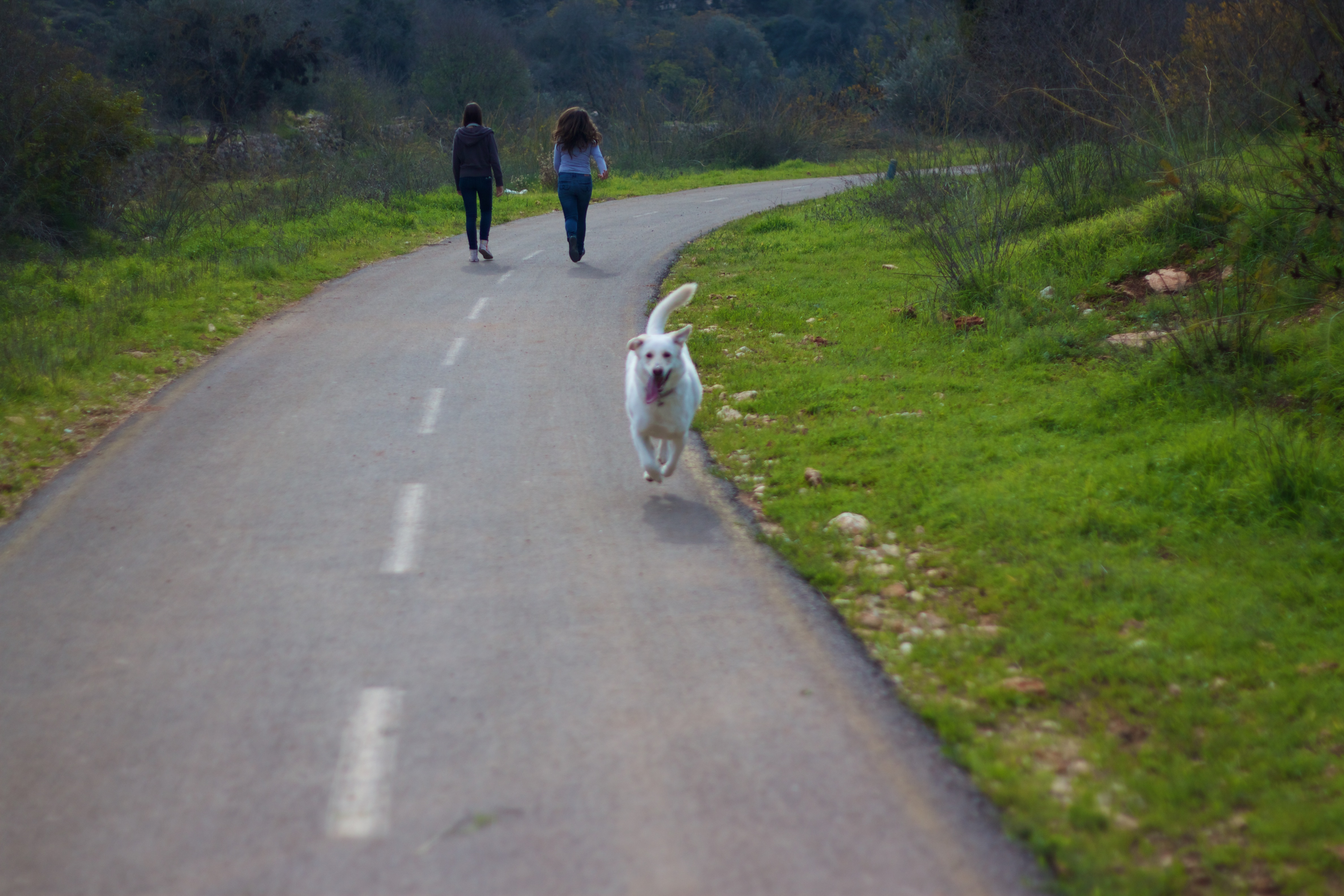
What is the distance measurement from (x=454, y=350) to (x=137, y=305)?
460 cm

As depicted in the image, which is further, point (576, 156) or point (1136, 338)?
point (576, 156)

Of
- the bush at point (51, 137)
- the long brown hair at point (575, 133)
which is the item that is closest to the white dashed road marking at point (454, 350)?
the long brown hair at point (575, 133)

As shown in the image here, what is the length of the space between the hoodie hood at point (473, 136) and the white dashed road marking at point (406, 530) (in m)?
9.74

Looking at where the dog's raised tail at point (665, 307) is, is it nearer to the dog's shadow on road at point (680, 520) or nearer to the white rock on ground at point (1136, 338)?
the dog's shadow on road at point (680, 520)

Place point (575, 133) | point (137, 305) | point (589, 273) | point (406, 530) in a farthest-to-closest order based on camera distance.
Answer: point (589, 273) → point (575, 133) → point (137, 305) → point (406, 530)

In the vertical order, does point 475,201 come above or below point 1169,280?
above

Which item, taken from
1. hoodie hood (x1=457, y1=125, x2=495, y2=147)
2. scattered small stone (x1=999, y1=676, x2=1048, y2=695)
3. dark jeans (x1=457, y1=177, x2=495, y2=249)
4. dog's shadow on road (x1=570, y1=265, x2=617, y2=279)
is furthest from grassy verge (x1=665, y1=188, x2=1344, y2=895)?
hoodie hood (x1=457, y1=125, x2=495, y2=147)

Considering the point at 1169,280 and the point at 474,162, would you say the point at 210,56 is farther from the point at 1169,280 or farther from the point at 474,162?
the point at 1169,280

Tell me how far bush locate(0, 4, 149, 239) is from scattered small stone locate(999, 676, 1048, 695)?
17224 mm

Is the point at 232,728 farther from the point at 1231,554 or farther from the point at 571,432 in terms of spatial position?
the point at 1231,554

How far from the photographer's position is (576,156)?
15219 mm

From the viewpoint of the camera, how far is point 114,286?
550 inches

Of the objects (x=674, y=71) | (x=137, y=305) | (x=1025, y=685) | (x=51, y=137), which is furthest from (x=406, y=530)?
(x=674, y=71)

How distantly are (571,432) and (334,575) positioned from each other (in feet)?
9.81
